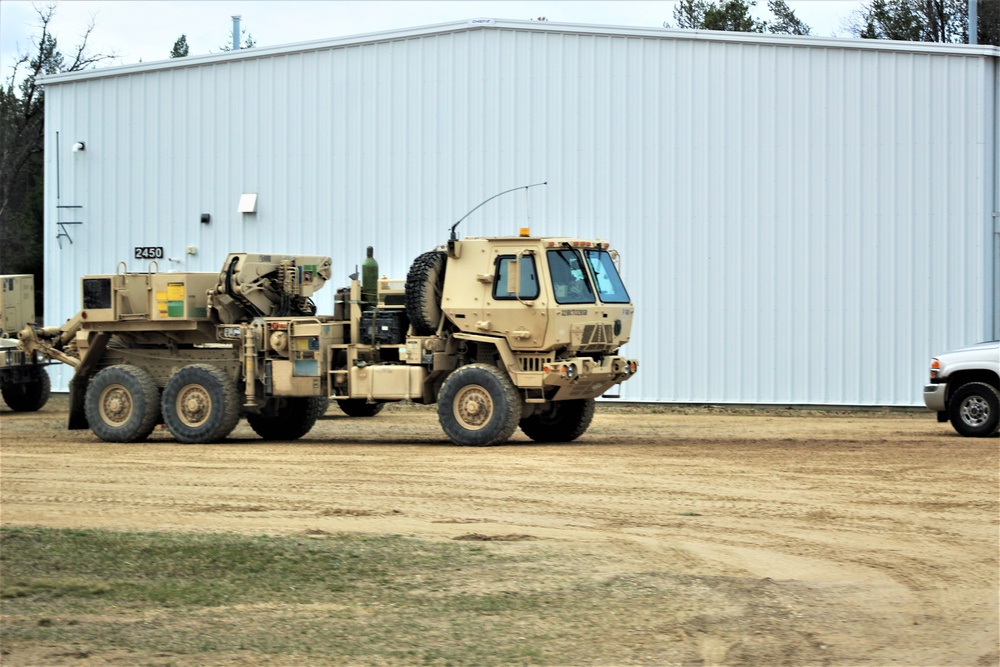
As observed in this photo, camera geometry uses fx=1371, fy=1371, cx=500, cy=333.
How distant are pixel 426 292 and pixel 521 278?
144cm

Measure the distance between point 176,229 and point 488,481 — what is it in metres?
17.4

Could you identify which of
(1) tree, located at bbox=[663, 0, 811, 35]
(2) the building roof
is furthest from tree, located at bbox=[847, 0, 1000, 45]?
(2) the building roof

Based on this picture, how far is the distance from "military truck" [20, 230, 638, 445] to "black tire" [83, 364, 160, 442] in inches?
0.8

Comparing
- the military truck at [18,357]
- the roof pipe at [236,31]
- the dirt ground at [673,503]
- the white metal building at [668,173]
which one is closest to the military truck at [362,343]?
the dirt ground at [673,503]

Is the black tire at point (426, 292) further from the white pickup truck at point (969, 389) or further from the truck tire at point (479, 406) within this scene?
the white pickup truck at point (969, 389)

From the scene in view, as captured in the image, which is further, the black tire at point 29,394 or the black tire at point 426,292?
the black tire at point 29,394

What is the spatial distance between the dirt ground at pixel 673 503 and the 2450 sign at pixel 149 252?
944 centimetres

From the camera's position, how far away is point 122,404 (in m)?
19.9

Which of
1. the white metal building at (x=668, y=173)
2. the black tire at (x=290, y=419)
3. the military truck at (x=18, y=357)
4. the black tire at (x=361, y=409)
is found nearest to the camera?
the black tire at (x=290, y=419)

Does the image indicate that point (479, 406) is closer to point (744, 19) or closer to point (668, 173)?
point (668, 173)

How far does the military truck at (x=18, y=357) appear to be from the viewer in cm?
2350

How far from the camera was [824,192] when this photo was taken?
24.9 m

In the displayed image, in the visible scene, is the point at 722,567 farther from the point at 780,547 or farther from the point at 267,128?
the point at 267,128

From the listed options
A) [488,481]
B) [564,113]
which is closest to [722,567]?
[488,481]
